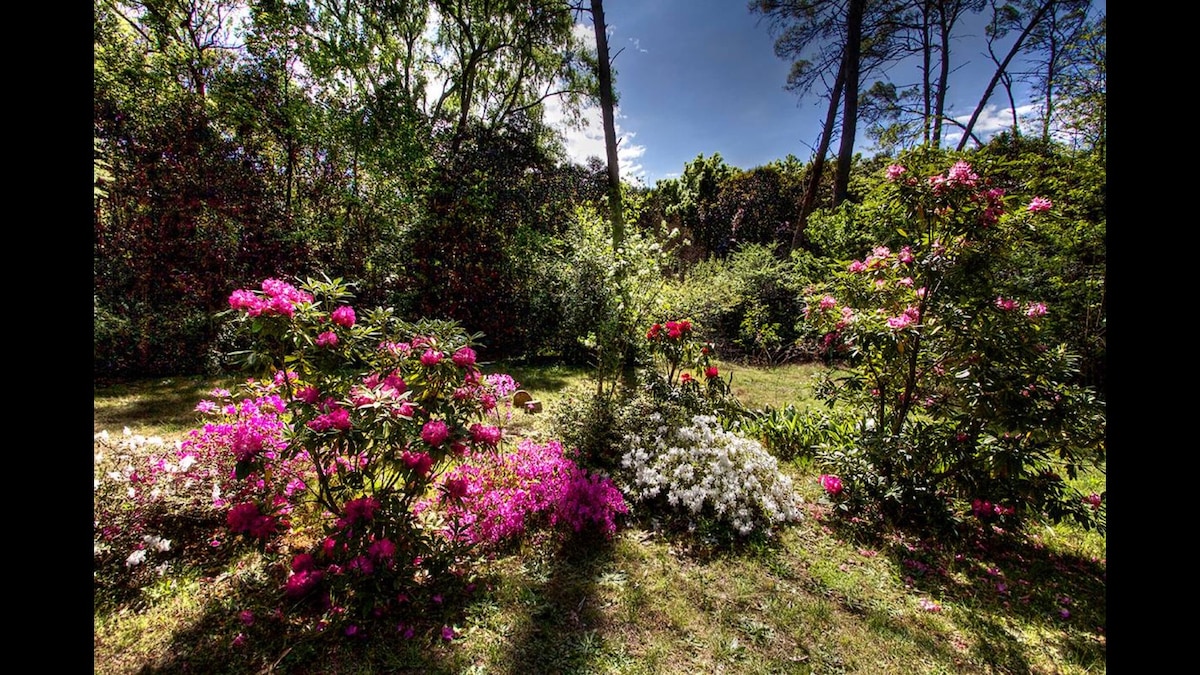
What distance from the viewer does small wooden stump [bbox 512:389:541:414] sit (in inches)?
196

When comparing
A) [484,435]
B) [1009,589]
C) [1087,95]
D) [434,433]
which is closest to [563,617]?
[484,435]

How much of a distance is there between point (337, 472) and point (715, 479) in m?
2.46

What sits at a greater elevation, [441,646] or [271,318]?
[271,318]

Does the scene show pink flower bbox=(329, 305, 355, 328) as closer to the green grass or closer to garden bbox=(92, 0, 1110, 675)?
garden bbox=(92, 0, 1110, 675)

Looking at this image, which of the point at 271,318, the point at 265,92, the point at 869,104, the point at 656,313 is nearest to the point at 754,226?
the point at 869,104

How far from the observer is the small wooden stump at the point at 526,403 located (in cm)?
499

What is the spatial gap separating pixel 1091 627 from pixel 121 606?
4.91 metres

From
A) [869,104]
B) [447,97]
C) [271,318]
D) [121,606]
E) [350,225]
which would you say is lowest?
[121,606]

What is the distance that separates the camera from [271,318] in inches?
77.5

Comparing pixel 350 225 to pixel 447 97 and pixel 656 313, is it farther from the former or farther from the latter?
pixel 447 97

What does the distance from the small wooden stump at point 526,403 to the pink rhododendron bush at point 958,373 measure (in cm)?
307

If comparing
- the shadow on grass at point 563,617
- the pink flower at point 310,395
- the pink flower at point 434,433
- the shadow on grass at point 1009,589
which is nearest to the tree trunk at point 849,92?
the shadow on grass at point 1009,589

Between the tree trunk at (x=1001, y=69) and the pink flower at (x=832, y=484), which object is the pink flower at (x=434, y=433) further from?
the tree trunk at (x=1001, y=69)

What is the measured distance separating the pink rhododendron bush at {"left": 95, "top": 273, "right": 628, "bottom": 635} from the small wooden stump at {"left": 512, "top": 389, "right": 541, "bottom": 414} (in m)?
2.14
